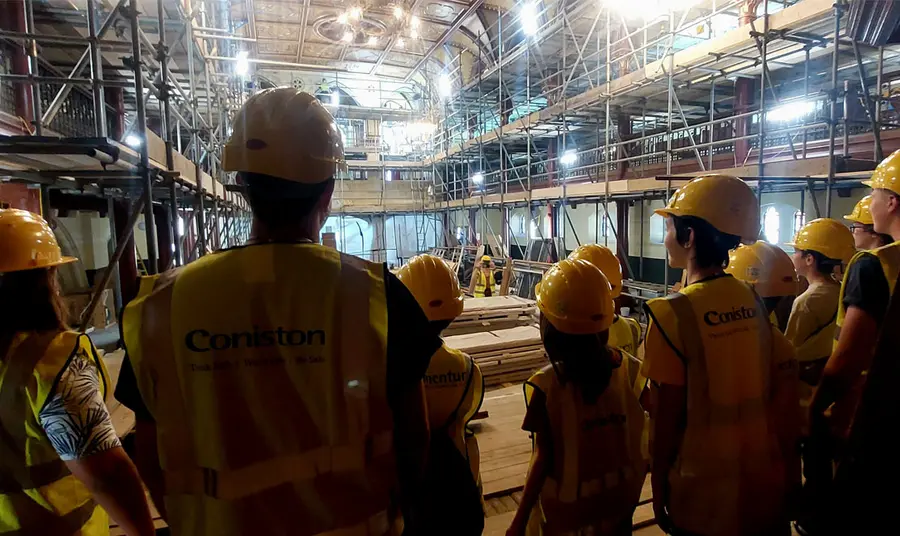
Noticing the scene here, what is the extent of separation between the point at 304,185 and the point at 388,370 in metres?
0.45

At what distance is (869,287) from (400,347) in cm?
199

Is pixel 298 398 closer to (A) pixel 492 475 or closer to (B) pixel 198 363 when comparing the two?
(B) pixel 198 363

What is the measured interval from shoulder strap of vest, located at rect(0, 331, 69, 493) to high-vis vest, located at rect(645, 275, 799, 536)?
2021mm

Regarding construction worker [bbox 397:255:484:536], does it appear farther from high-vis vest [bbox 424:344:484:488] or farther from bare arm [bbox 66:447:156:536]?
bare arm [bbox 66:447:156:536]

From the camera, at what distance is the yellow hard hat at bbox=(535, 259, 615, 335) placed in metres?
1.65

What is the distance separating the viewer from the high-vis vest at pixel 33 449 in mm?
1385

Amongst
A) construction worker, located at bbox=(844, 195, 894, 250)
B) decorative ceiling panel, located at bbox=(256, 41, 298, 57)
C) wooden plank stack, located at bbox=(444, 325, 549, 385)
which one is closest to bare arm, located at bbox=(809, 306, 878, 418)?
construction worker, located at bbox=(844, 195, 894, 250)

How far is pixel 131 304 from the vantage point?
91 centimetres

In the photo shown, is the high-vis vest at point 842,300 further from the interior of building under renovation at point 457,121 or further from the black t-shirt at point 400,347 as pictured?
the black t-shirt at point 400,347

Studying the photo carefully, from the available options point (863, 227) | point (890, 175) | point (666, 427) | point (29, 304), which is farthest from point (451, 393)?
point (863, 227)

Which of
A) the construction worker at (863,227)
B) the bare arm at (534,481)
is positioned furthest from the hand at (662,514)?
the construction worker at (863,227)

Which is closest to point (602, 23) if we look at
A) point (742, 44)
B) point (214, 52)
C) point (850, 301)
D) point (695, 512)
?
point (742, 44)

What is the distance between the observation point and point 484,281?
10648 mm

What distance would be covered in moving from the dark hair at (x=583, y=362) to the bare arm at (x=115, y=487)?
143 cm
